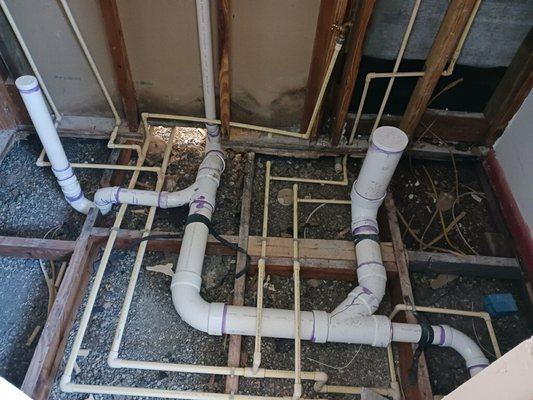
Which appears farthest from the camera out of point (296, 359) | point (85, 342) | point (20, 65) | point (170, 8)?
point (20, 65)

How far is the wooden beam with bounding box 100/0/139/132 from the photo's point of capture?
1.90 meters

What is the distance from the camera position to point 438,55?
1.94m

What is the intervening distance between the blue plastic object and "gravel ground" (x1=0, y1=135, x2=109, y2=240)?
1973 mm

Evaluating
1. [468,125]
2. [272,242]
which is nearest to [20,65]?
[272,242]

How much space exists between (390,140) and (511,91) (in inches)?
33.2

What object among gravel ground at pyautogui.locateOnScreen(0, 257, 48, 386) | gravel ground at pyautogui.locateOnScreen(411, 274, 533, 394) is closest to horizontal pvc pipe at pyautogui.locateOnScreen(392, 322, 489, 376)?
gravel ground at pyautogui.locateOnScreen(411, 274, 533, 394)

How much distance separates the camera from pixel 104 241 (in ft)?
6.62

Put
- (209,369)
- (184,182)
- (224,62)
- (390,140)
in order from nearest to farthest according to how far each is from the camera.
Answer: (209,369) < (390,140) < (224,62) < (184,182)

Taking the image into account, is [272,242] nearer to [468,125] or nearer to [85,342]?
[85,342]

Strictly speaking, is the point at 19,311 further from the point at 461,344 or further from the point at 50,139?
the point at 461,344

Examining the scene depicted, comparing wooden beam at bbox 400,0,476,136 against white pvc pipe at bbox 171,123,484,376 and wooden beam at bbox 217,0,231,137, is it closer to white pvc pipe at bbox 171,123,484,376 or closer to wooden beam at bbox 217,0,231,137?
white pvc pipe at bbox 171,123,484,376

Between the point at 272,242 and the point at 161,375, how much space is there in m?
0.74

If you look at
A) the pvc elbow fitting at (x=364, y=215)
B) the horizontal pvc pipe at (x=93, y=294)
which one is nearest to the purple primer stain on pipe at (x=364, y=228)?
the pvc elbow fitting at (x=364, y=215)

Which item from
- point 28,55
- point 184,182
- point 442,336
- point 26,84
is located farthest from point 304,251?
point 28,55
